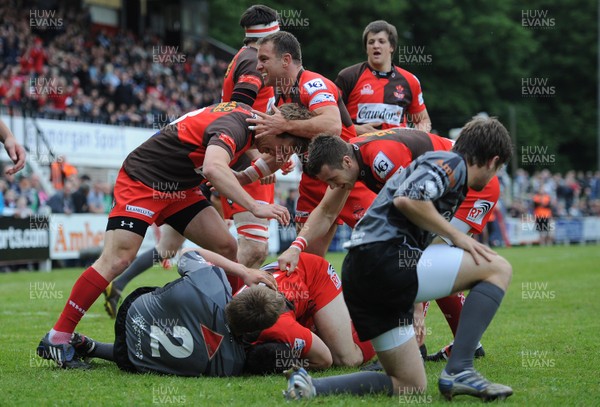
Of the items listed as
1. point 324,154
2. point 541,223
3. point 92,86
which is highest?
point 92,86

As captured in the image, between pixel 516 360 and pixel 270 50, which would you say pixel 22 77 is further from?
pixel 516 360

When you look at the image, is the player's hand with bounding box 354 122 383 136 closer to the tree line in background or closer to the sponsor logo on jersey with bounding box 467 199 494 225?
the sponsor logo on jersey with bounding box 467 199 494 225

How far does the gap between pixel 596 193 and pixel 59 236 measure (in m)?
25.1

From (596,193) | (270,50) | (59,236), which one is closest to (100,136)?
(59,236)

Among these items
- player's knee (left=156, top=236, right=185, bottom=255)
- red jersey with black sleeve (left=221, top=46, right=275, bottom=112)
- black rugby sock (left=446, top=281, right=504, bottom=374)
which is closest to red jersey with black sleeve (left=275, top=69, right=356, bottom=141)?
red jersey with black sleeve (left=221, top=46, right=275, bottom=112)

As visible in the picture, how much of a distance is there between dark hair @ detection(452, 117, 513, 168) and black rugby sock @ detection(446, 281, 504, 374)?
730 millimetres

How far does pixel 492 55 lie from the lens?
1918 inches

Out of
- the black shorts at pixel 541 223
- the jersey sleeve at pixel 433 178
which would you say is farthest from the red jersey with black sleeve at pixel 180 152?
the black shorts at pixel 541 223

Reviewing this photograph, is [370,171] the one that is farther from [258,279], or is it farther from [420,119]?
[420,119]

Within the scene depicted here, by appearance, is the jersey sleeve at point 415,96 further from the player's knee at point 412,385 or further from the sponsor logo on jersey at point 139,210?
the player's knee at point 412,385

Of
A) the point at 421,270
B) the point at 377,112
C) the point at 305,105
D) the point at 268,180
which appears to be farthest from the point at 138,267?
the point at 421,270

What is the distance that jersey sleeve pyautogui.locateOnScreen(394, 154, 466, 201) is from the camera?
4.82 metres

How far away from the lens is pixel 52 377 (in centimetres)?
611

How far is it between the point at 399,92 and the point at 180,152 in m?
3.03
